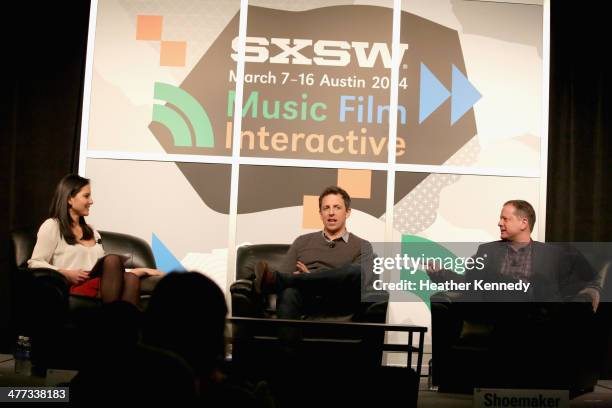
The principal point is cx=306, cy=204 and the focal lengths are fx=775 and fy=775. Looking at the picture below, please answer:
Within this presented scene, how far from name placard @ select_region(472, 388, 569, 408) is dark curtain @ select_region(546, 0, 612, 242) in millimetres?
2900

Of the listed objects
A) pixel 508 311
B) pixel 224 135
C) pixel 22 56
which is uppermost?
pixel 22 56

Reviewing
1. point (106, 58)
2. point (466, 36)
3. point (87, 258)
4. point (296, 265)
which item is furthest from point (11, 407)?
point (466, 36)

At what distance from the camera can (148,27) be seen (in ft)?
18.1

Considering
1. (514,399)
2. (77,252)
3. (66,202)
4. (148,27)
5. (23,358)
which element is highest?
(148,27)

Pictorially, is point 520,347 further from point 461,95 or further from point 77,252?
point 77,252

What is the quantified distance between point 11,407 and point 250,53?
338cm

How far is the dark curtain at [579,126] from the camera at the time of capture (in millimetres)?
5637

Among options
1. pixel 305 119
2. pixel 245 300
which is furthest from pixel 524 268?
pixel 305 119

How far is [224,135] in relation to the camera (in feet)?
18.0

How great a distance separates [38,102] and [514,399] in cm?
400

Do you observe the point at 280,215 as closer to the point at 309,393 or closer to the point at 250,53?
the point at 250,53

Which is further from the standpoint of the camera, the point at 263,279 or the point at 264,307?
the point at 264,307

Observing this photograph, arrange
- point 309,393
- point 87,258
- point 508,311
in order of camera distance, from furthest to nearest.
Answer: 1. point 87,258
2. point 508,311
3. point 309,393

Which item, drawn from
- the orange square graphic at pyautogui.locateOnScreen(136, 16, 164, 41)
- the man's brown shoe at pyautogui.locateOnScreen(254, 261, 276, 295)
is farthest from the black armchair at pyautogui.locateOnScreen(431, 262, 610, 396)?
the orange square graphic at pyautogui.locateOnScreen(136, 16, 164, 41)
